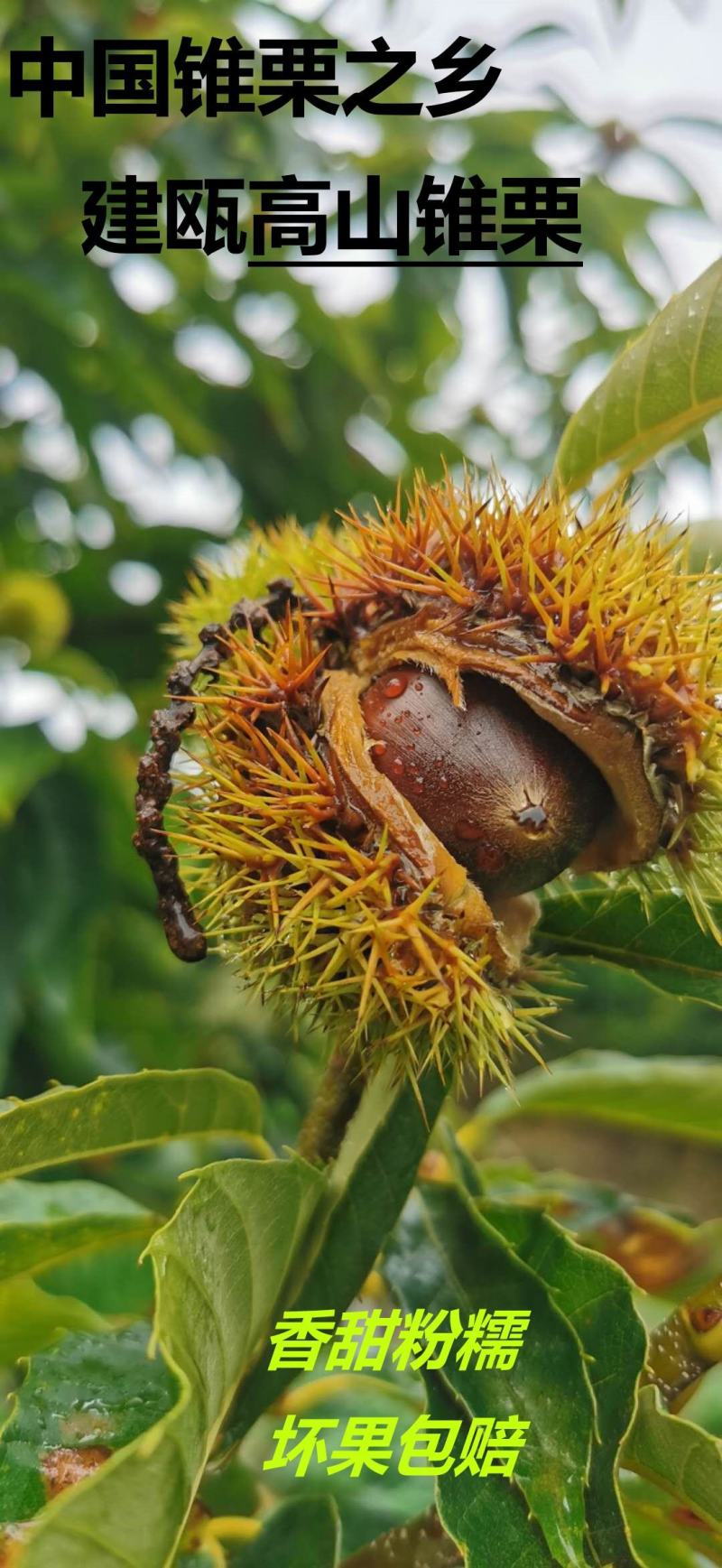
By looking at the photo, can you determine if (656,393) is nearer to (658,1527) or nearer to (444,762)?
(444,762)

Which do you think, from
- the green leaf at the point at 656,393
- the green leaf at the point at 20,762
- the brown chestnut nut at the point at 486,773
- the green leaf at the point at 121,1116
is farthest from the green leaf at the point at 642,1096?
the green leaf at the point at 20,762

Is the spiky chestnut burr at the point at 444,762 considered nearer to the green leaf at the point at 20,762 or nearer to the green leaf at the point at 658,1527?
the green leaf at the point at 658,1527

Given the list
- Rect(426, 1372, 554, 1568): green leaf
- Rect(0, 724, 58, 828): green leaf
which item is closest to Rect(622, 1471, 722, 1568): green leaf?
Rect(426, 1372, 554, 1568): green leaf

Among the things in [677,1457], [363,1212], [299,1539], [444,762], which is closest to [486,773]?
[444,762]

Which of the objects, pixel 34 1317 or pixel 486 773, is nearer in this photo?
pixel 486 773

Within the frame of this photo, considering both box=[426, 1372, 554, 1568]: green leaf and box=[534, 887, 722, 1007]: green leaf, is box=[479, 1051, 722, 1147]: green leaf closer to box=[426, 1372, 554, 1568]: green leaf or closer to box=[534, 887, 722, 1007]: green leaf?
box=[534, 887, 722, 1007]: green leaf

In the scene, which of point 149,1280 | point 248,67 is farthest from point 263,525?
point 149,1280
